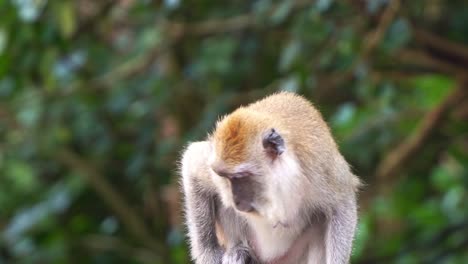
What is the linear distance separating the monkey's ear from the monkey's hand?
0.52 m

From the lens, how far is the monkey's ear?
13.9 feet

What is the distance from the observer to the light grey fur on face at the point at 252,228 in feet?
14.8

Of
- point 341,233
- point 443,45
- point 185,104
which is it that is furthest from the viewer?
point 185,104

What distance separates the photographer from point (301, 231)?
4.64 meters

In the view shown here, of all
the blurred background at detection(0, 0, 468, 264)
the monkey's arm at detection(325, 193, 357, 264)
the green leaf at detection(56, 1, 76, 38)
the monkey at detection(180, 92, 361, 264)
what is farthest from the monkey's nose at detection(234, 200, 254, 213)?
the green leaf at detection(56, 1, 76, 38)

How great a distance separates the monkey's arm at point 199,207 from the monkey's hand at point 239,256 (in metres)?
0.08

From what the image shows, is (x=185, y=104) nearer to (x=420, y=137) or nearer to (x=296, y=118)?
(x=420, y=137)

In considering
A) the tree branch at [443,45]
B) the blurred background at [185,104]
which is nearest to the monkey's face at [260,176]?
the blurred background at [185,104]

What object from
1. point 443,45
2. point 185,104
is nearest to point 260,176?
point 443,45

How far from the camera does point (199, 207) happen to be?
4.64 metres

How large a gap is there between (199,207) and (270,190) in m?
0.44

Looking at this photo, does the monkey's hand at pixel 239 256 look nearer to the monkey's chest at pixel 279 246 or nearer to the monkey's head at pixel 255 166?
the monkey's chest at pixel 279 246

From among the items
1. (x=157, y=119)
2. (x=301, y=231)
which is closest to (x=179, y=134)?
(x=157, y=119)

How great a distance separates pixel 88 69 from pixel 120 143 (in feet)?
2.41
